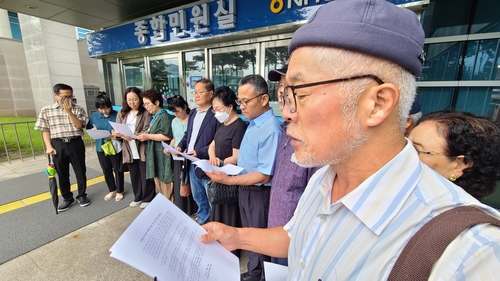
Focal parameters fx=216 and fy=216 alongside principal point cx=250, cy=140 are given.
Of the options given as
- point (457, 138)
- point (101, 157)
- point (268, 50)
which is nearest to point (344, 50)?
point (457, 138)

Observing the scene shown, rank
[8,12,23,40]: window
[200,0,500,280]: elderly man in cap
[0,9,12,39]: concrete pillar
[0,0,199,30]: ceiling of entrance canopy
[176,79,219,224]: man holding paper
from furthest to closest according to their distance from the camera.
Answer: [8,12,23,40]: window → [0,9,12,39]: concrete pillar → [0,0,199,30]: ceiling of entrance canopy → [176,79,219,224]: man holding paper → [200,0,500,280]: elderly man in cap

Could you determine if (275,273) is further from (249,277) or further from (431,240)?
(249,277)

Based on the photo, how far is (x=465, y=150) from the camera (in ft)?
3.40

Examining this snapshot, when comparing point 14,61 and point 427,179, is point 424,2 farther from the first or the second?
point 14,61

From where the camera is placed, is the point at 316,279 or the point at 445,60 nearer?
the point at 316,279

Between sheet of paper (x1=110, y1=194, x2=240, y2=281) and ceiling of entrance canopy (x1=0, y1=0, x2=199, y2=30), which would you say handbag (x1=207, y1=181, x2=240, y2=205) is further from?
ceiling of entrance canopy (x1=0, y1=0, x2=199, y2=30)

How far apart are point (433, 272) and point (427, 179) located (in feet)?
0.84

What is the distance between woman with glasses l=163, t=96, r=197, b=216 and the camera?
125 inches

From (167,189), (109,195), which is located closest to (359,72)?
(167,189)

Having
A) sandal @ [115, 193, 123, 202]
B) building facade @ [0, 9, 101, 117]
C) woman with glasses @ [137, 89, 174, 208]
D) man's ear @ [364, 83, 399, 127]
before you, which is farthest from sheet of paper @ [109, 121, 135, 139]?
building facade @ [0, 9, 101, 117]

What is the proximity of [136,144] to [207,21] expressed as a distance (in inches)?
101

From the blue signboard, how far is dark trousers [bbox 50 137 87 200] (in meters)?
2.78

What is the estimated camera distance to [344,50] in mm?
634

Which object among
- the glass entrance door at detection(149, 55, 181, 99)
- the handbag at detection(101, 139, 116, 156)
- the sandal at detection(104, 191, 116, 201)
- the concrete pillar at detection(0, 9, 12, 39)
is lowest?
the sandal at detection(104, 191, 116, 201)
